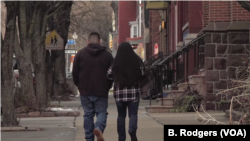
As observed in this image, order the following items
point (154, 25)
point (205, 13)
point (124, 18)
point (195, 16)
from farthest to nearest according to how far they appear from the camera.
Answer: point (124, 18) → point (154, 25) → point (195, 16) → point (205, 13)

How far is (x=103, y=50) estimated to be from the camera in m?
9.42

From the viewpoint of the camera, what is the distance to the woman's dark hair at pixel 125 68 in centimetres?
923

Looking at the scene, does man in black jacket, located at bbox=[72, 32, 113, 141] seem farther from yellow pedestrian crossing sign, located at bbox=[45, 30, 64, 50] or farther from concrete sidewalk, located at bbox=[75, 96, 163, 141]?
yellow pedestrian crossing sign, located at bbox=[45, 30, 64, 50]

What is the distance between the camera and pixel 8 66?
12.0 m

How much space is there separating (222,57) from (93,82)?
7.06 m

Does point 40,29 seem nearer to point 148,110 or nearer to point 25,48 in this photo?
point 25,48

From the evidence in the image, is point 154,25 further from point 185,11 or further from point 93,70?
point 93,70

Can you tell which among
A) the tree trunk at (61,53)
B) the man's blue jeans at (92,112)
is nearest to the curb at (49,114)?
the man's blue jeans at (92,112)

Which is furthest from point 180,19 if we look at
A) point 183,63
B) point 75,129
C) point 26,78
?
point 75,129

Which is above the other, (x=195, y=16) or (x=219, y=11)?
(x=195, y=16)

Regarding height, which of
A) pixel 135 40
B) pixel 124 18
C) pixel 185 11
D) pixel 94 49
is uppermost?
pixel 124 18

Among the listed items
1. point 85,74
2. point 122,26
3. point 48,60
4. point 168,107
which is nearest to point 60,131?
point 85,74

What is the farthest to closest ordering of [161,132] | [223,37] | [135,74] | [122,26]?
[122,26]
[223,37]
[161,132]
[135,74]

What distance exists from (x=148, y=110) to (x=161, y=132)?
560 cm
